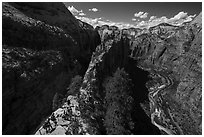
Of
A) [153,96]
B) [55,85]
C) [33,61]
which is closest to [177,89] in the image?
[153,96]

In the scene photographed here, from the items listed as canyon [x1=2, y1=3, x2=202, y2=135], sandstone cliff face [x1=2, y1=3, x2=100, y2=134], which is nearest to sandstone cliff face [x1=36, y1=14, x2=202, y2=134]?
canyon [x1=2, y1=3, x2=202, y2=135]

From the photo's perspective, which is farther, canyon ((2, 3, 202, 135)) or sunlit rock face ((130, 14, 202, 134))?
sunlit rock face ((130, 14, 202, 134))

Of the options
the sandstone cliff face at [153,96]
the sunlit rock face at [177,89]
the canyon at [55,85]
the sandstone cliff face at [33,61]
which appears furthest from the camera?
the sunlit rock face at [177,89]

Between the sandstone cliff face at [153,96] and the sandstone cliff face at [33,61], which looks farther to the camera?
the sandstone cliff face at [153,96]

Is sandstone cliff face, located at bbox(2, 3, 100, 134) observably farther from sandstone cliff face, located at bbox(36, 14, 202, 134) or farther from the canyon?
sandstone cliff face, located at bbox(36, 14, 202, 134)

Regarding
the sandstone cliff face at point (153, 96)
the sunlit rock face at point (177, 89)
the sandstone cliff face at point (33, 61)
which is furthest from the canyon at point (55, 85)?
the sunlit rock face at point (177, 89)

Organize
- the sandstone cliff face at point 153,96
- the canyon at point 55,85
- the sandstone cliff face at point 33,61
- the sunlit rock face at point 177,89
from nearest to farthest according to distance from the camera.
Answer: the canyon at point 55,85
the sandstone cliff face at point 33,61
the sandstone cliff face at point 153,96
the sunlit rock face at point 177,89

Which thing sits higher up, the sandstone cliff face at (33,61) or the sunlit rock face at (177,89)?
the sandstone cliff face at (33,61)

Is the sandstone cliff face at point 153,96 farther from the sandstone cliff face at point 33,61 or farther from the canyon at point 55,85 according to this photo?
A: the sandstone cliff face at point 33,61
